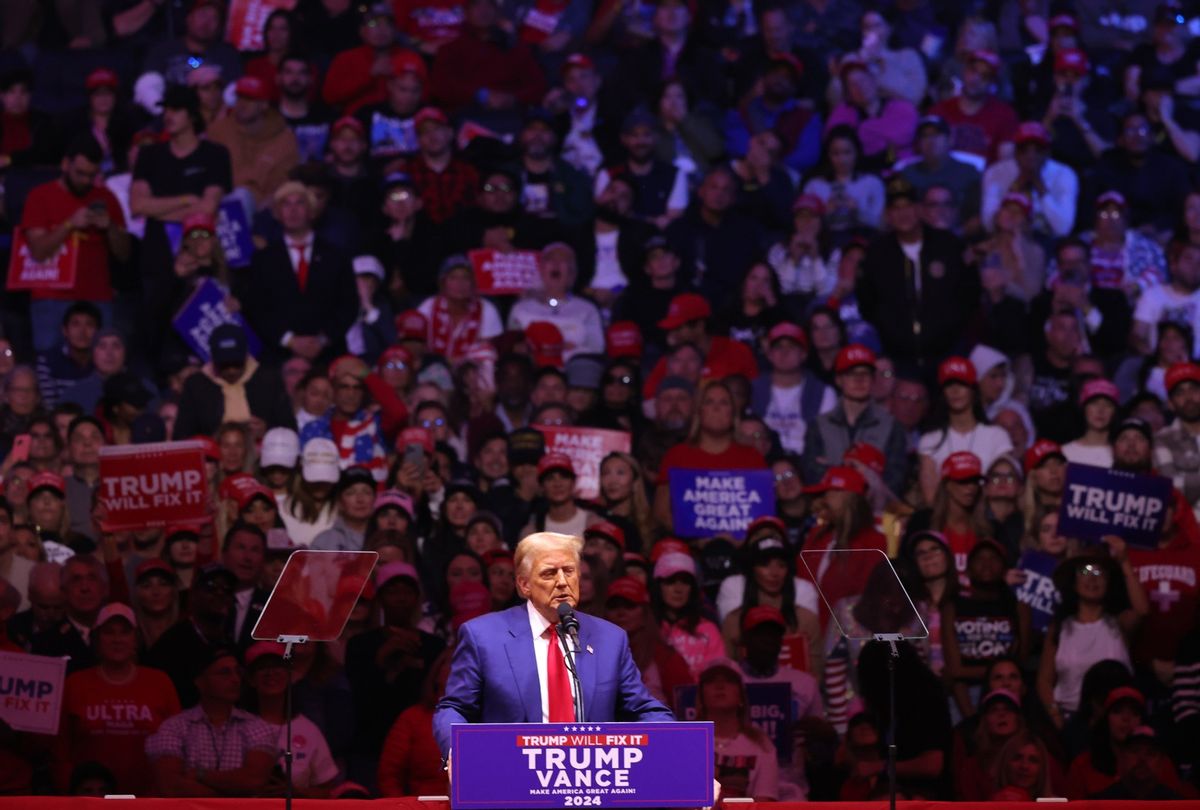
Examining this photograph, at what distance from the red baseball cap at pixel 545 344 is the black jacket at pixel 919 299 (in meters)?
1.98

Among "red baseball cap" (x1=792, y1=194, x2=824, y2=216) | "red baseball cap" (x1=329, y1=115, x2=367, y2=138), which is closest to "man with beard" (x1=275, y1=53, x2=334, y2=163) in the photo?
"red baseball cap" (x1=329, y1=115, x2=367, y2=138)

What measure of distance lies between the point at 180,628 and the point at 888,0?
8.65 m

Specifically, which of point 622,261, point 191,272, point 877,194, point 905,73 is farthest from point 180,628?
point 905,73

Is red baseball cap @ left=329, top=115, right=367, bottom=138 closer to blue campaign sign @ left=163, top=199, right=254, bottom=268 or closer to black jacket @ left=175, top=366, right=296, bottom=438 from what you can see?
blue campaign sign @ left=163, top=199, right=254, bottom=268

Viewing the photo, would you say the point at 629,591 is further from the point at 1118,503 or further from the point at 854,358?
the point at 854,358

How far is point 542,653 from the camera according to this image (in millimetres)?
5898

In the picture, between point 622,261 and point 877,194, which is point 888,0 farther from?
point 622,261

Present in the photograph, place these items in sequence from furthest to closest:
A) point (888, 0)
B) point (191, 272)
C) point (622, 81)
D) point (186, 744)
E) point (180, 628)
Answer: point (888, 0)
point (622, 81)
point (191, 272)
point (180, 628)
point (186, 744)

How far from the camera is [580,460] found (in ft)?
38.0

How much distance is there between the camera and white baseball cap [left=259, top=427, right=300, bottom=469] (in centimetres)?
1130

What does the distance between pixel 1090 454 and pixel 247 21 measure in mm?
7180

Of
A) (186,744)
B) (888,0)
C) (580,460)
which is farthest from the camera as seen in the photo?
(888,0)

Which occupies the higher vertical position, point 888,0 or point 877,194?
point 888,0

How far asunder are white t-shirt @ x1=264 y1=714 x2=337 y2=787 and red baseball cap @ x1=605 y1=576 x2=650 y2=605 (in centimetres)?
156
